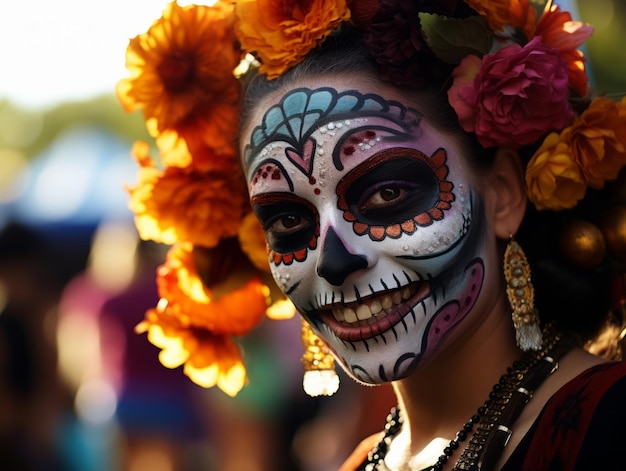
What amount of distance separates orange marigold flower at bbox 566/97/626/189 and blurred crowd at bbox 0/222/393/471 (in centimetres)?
241

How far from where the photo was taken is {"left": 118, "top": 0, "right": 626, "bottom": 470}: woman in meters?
2.78

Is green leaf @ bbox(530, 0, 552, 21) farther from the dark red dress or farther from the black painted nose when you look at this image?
the dark red dress

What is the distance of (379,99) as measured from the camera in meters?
2.89

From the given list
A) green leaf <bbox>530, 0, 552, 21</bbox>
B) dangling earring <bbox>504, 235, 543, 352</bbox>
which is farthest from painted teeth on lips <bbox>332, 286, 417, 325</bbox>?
green leaf <bbox>530, 0, 552, 21</bbox>

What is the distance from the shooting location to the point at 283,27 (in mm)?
2998

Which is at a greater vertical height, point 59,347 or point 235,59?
point 235,59

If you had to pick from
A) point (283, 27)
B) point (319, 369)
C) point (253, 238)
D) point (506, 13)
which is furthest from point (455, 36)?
point (319, 369)

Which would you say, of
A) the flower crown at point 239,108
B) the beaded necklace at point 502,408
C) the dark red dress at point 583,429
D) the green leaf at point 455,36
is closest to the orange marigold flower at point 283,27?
the flower crown at point 239,108

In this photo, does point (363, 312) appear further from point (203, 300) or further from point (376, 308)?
point (203, 300)

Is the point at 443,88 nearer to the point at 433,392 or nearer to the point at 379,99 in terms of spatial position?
the point at 379,99

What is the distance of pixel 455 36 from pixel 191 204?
3.67 feet

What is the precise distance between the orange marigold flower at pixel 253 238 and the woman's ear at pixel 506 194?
0.87 m

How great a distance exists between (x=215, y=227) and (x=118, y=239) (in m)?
3.20

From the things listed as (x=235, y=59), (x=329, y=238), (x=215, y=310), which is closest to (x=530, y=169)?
(x=329, y=238)
